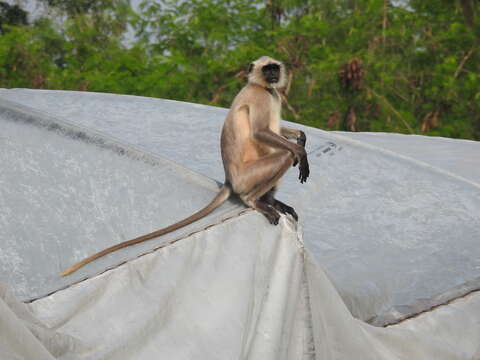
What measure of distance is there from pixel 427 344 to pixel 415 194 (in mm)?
1997

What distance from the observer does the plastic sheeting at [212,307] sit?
11.0 feet

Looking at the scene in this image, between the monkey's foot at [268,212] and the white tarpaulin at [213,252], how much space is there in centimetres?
6

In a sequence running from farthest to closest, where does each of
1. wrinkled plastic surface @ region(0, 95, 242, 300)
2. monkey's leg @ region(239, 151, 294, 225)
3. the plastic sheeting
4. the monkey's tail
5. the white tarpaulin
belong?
monkey's leg @ region(239, 151, 294, 225) < wrinkled plastic surface @ region(0, 95, 242, 300) < the monkey's tail < the white tarpaulin < the plastic sheeting

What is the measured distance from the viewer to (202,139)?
22.3ft

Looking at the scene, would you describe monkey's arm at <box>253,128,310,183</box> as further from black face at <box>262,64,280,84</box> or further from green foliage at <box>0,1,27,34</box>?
green foliage at <box>0,1,27,34</box>

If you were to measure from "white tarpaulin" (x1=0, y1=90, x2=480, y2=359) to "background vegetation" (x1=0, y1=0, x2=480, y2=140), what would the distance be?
986cm

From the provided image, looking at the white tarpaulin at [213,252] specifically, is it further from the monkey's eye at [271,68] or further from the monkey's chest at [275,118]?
the monkey's eye at [271,68]

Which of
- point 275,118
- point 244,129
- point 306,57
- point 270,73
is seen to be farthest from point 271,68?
point 306,57

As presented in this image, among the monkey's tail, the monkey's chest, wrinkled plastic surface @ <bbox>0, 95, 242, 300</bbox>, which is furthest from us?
the monkey's chest

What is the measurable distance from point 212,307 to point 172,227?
0.68 metres

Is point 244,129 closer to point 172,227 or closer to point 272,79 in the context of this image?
point 272,79

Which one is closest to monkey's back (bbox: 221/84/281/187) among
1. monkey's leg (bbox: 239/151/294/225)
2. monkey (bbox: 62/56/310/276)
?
monkey (bbox: 62/56/310/276)

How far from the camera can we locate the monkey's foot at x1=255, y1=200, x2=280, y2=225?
13.1 ft

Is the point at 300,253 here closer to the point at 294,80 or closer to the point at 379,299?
the point at 379,299
